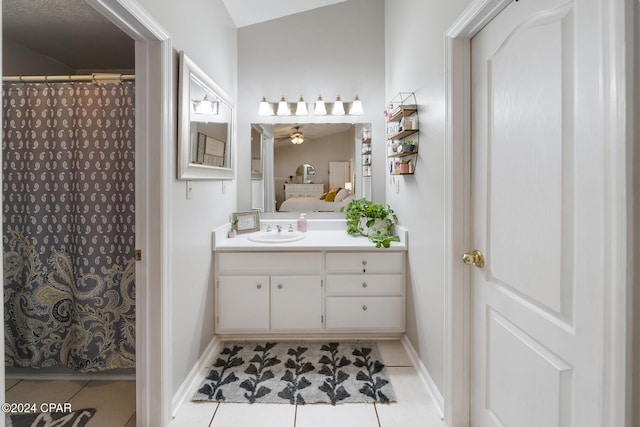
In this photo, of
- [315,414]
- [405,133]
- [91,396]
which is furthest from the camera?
[405,133]

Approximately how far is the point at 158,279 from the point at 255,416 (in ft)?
2.84

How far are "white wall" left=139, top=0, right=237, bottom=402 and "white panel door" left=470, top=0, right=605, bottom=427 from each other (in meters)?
1.47

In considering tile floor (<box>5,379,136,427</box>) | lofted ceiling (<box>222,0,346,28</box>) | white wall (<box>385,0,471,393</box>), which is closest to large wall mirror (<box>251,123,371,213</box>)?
white wall (<box>385,0,471,393</box>)

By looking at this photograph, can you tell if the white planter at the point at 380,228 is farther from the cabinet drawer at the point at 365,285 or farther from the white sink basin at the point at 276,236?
the white sink basin at the point at 276,236

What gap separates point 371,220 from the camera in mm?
2631

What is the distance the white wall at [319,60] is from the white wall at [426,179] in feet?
1.49

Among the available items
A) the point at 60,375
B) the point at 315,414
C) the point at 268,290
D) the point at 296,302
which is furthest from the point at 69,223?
the point at 315,414

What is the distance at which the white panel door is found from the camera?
86cm

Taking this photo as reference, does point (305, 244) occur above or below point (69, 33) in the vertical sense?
below

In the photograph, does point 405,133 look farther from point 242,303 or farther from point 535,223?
point 242,303

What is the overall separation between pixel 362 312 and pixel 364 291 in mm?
154

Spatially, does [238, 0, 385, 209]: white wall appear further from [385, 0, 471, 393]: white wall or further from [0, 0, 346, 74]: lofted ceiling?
[385, 0, 471, 393]: white wall

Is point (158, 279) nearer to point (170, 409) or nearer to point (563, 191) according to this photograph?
point (170, 409)

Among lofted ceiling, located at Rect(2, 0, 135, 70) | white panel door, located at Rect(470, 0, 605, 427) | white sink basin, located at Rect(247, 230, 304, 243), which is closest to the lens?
white panel door, located at Rect(470, 0, 605, 427)
